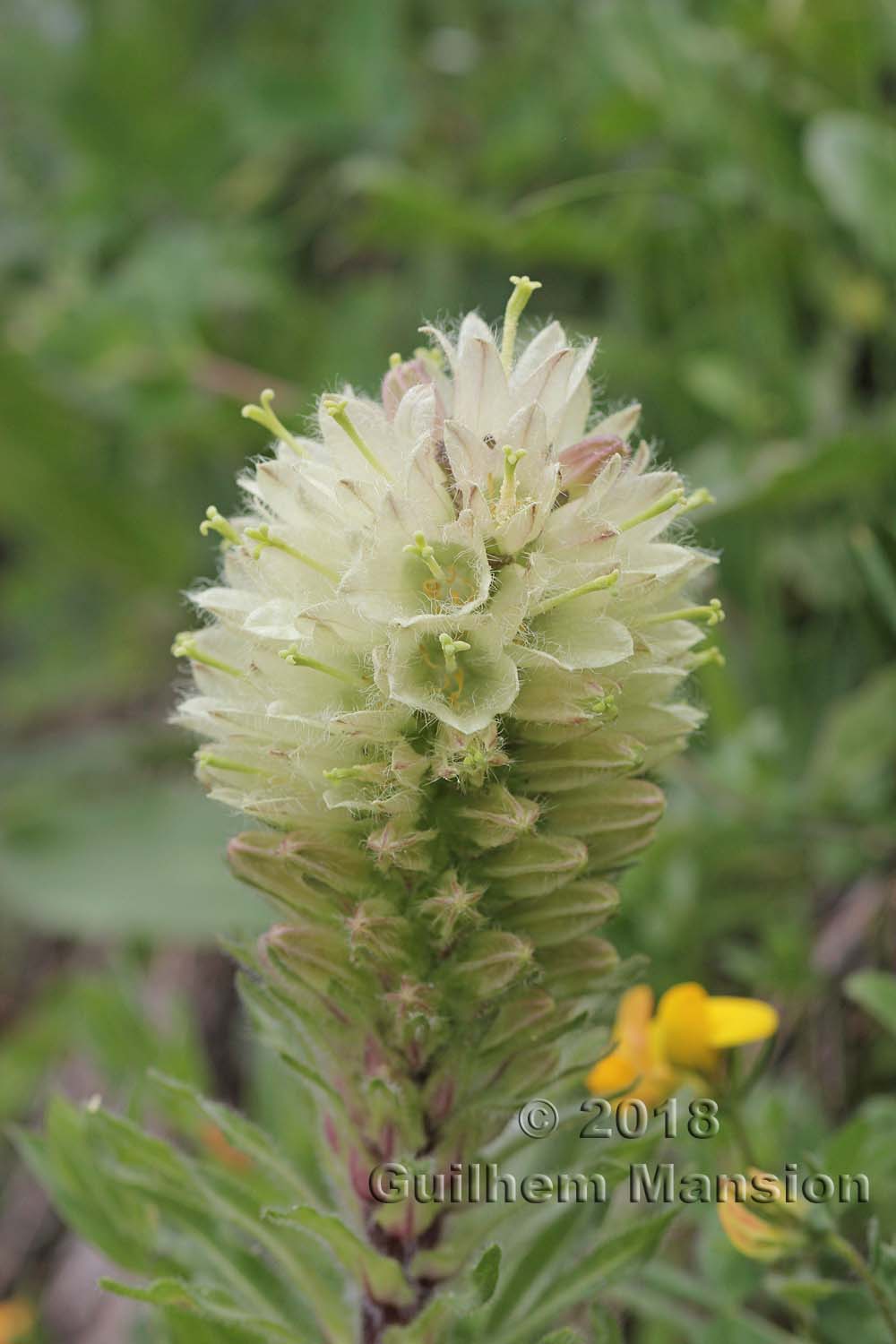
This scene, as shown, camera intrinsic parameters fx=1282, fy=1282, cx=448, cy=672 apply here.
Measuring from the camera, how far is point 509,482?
1.26 metres

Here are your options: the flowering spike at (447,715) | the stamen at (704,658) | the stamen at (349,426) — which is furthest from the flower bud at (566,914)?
the stamen at (349,426)

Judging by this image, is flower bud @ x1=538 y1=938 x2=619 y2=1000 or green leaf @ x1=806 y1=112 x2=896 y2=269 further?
green leaf @ x1=806 y1=112 x2=896 y2=269

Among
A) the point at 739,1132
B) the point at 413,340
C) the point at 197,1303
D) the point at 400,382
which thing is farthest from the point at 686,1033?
the point at 413,340

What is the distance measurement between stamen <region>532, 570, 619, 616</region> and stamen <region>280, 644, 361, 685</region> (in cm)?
20

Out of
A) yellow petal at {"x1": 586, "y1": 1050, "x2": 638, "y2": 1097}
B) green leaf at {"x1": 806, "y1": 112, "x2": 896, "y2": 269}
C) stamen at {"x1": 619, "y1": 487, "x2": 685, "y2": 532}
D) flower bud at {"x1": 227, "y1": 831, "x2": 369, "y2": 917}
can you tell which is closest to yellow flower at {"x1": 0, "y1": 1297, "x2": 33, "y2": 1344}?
yellow petal at {"x1": 586, "y1": 1050, "x2": 638, "y2": 1097}

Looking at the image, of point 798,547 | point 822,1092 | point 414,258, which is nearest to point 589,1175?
point 822,1092

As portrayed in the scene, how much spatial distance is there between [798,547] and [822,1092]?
1210mm

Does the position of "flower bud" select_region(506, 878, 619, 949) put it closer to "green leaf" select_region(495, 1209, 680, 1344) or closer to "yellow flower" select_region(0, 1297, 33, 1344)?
"green leaf" select_region(495, 1209, 680, 1344)

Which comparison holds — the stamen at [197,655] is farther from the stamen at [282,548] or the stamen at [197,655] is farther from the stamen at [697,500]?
the stamen at [697,500]

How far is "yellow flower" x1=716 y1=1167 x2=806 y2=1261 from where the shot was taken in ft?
4.73

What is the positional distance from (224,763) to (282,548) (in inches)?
9.1

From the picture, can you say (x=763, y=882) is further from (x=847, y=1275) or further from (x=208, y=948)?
(x=208, y=948)

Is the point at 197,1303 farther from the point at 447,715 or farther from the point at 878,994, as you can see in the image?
the point at 878,994

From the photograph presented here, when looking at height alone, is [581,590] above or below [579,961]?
above
